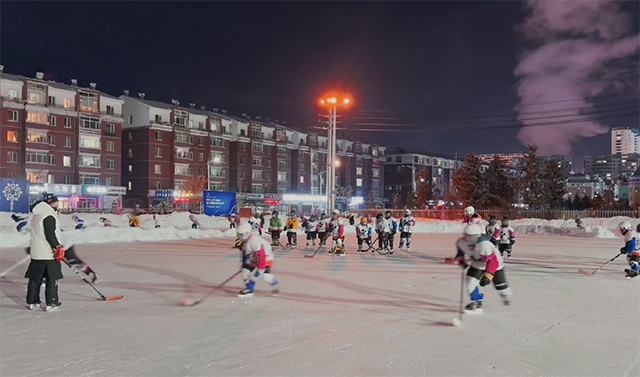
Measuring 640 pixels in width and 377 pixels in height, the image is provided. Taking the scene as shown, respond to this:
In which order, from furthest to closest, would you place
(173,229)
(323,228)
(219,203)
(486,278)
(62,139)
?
(62,139) < (219,203) < (173,229) < (323,228) < (486,278)

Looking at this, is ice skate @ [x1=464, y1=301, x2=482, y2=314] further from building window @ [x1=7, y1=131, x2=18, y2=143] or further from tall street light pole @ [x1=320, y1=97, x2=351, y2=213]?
building window @ [x1=7, y1=131, x2=18, y2=143]

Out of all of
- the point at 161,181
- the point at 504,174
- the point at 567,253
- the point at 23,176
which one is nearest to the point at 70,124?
the point at 23,176

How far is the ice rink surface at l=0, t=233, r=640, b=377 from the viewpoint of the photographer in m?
4.80

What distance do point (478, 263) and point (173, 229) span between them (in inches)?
754

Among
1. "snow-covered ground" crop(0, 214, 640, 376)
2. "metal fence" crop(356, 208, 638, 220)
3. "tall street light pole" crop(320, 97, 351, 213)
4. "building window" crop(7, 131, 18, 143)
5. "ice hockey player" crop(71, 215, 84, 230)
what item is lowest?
"snow-covered ground" crop(0, 214, 640, 376)

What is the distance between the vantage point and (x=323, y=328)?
627cm

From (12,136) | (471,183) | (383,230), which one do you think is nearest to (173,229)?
(383,230)

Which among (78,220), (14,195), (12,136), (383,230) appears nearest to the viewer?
(383,230)

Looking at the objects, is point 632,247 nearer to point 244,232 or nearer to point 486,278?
point 486,278

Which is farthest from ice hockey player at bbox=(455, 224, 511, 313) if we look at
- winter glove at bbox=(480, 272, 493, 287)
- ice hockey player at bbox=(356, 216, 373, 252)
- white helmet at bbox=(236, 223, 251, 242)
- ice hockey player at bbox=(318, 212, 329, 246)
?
ice hockey player at bbox=(318, 212, 329, 246)

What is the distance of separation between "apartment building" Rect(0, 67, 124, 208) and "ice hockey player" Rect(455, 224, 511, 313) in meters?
49.8

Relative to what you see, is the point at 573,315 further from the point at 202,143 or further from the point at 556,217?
the point at 202,143

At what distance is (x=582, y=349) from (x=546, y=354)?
494 millimetres

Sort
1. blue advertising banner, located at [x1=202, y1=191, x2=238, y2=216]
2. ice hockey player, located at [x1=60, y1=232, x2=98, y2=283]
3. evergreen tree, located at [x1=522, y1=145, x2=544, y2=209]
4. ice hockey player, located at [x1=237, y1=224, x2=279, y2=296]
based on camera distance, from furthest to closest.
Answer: evergreen tree, located at [x1=522, y1=145, x2=544, y2=209] → blue advertising banner, located at [x1=202, y1=191, x2=238, y2=216] → ice hockey player, located at [x1=60, y1=232, x2=98, y2=283] → ice hockey player, located at [x1=237, y1=224, x2=279, y2=296]
